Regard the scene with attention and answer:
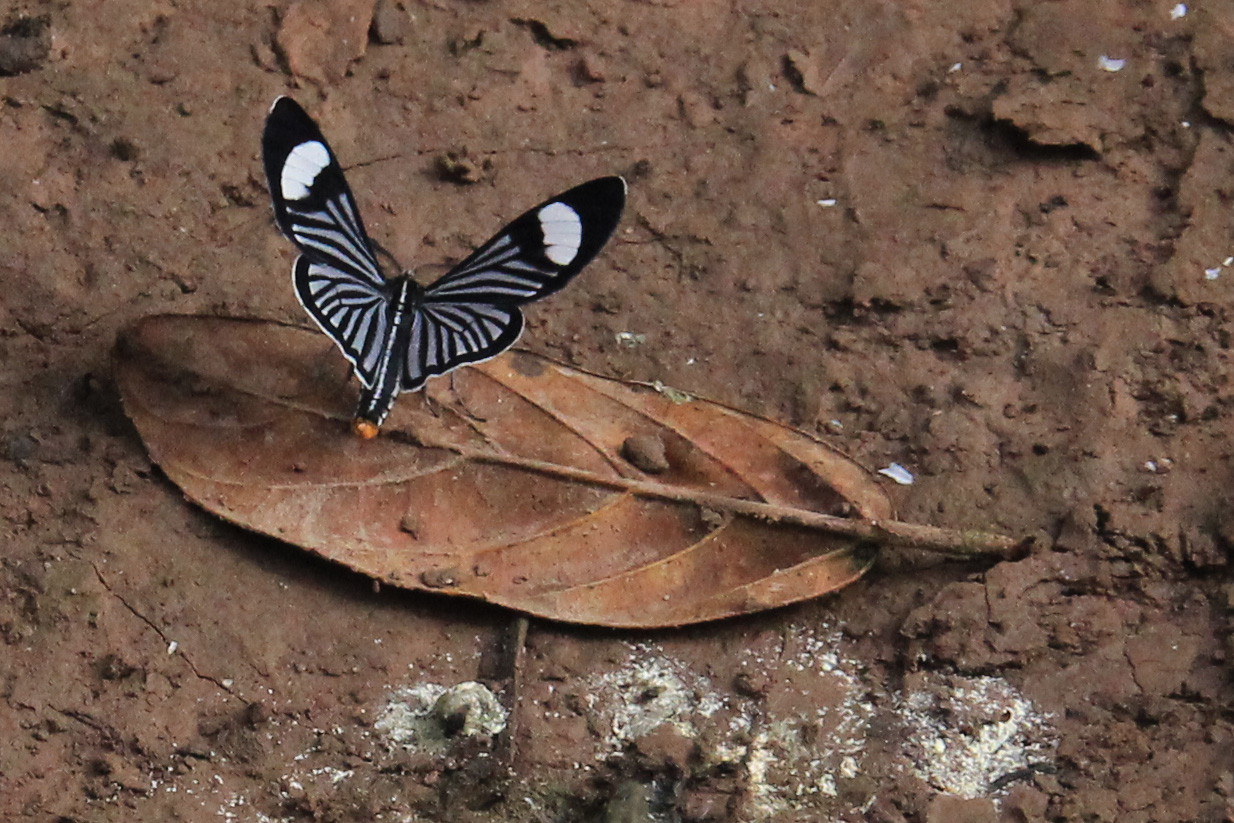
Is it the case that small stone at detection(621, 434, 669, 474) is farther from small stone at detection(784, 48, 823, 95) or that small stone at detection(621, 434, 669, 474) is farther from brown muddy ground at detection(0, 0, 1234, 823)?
small stone at detection(784, 48, 823, 95)

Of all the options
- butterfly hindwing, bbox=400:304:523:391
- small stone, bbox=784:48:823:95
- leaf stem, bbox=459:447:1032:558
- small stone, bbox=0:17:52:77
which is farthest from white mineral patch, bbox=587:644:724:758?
small stone, bbox=0:17:52:77

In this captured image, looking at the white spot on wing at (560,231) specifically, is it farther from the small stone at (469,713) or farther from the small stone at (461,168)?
the small stone at (469,713)

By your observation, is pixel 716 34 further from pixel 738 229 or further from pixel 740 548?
pixel 740 548

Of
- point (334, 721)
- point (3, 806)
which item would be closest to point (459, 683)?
point (334, 721)

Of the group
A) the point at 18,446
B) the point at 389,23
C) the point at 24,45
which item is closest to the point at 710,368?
the point at 389,23

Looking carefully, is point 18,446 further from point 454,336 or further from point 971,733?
point 971,733

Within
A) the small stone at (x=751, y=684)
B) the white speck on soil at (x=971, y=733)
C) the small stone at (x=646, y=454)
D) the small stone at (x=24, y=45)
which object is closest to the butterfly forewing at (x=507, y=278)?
the small stone at (x=646, y=454)
